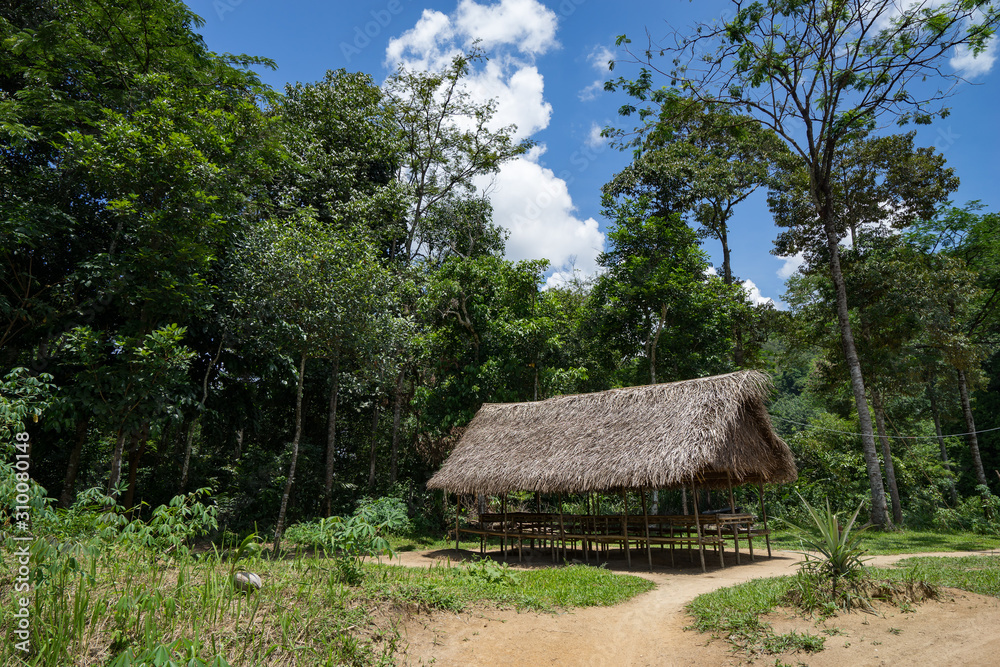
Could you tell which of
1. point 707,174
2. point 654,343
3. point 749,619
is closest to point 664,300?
point 654,343

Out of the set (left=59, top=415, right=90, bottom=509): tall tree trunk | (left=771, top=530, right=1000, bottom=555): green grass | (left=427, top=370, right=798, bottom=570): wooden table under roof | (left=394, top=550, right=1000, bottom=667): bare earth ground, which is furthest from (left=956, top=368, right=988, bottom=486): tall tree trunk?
(left=59, top=415, right=90, bottom=509): tall tree trunk

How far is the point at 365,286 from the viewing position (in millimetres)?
12734

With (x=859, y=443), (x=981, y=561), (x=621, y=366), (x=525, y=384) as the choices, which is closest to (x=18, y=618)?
(x=981, y=561)

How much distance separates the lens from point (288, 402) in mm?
18578

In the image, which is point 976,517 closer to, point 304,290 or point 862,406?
point 862,406

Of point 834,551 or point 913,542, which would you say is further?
point 913,542

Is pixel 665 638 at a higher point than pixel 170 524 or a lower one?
lower

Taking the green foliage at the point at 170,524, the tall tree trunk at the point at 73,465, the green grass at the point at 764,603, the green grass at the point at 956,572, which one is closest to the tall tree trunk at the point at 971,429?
the green grass at the point at 956,572

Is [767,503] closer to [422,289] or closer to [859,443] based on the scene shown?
[859,443]

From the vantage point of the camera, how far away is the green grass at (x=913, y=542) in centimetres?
1133

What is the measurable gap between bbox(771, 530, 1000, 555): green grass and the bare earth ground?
5.40 meters

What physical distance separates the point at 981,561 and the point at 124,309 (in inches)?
669

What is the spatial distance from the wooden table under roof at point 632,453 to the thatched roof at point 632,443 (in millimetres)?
24

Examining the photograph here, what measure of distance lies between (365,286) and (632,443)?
711cm
